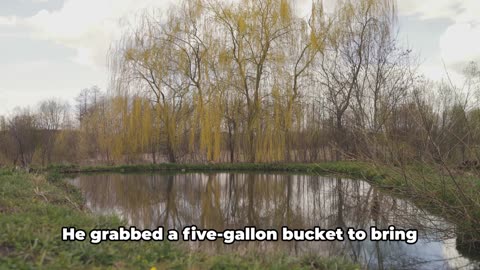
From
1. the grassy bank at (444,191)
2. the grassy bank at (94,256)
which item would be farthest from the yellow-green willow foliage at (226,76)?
the grassy bank at (94,256)

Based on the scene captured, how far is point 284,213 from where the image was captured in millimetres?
7449

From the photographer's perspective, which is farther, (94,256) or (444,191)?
(444,191)

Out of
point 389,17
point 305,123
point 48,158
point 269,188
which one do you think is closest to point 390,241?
point 269,188

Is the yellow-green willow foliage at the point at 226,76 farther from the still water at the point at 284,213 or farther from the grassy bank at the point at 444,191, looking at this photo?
the grassy bank at the point at 444,191

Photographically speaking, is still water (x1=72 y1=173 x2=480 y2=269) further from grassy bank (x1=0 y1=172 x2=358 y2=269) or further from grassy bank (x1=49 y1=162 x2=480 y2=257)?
grassy bank (x1=0 y1=172 x2=358 y2=269)

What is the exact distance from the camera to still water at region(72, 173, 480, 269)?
15.6ft

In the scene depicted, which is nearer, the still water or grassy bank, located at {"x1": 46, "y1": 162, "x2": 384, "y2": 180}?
the still water

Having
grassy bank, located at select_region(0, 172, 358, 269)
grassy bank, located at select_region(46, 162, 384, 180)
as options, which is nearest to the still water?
grassy bank, located at select_region(0, 172, 358, 269)

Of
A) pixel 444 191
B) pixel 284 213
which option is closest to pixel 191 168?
pixel 284 213

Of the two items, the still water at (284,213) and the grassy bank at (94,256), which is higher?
the grassy bank at (94,256)

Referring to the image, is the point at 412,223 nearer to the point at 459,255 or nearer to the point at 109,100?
the point at 459,255

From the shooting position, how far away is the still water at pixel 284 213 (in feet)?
15.6

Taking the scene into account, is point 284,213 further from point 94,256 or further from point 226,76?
point 226,76

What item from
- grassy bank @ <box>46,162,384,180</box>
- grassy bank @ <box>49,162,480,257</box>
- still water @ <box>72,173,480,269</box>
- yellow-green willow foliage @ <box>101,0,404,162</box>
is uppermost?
yellow-green willow foliage @ <box>101,0,404,162</box>
